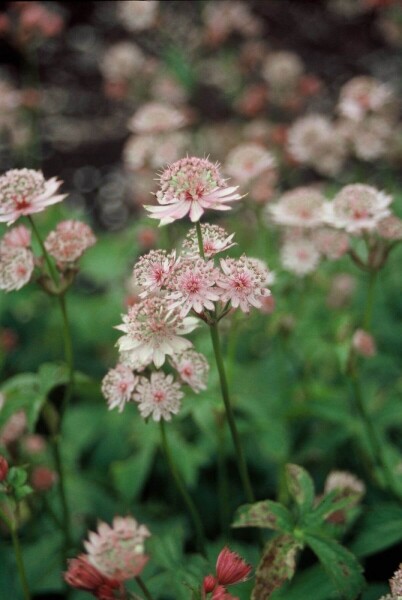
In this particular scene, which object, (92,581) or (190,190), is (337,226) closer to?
(190,190)

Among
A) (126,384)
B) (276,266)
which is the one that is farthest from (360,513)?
(276,266)

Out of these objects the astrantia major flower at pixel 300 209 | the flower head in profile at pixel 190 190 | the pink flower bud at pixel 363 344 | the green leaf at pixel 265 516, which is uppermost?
the astrantia major flower at pixel 300 209

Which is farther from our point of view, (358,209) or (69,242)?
(358,209)

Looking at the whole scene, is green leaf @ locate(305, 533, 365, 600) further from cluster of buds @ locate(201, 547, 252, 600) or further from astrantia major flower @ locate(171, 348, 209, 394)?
astrantia major flower @ locate(171, 348, 209, 394)


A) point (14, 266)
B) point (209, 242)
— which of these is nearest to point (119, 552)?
point (209, 242)

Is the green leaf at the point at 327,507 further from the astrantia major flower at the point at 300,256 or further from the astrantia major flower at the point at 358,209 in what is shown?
the astrantia major flower at the point at 300,256

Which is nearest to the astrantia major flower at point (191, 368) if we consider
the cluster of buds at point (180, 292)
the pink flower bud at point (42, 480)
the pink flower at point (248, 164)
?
the cluster of buds at point (180, 292)
